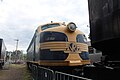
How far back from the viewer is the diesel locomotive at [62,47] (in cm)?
1052

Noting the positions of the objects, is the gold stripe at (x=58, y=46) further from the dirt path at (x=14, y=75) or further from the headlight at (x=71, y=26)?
the dirt path at (x=14, y=75)

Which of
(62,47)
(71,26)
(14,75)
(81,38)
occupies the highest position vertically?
(71,26)

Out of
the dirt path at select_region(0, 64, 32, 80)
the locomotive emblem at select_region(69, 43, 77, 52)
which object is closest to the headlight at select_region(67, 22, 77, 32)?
the locomotive emblem at select_region(69, 43, 77, 52)

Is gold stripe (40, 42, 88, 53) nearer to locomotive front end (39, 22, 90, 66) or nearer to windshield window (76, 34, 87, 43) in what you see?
locomotive front end (39, 22, 90, 66)

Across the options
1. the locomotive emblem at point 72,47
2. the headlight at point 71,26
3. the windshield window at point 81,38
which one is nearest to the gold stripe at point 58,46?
the locomotive emblem at point 72,47

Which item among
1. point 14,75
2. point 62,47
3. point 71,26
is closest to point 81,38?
point 71,26

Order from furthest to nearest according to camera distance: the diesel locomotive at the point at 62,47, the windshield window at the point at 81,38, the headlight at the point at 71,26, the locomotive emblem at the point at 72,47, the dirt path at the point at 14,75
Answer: the dirt path at the point at 14,75
the windshield window at the point at 81,38
the headlight at the point at 71,26
the locomotive emblem at the point at 72,47
the diesel locomotive at the point at 62,47

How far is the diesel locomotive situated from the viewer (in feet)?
34.5

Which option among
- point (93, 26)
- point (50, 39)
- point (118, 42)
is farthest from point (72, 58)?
point (118, 42)

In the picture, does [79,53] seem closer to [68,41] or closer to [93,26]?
[68,41]

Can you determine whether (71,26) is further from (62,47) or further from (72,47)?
(62,47)

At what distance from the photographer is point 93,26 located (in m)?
5.41

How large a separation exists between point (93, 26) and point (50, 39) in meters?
5.57

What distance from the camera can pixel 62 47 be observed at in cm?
1059
